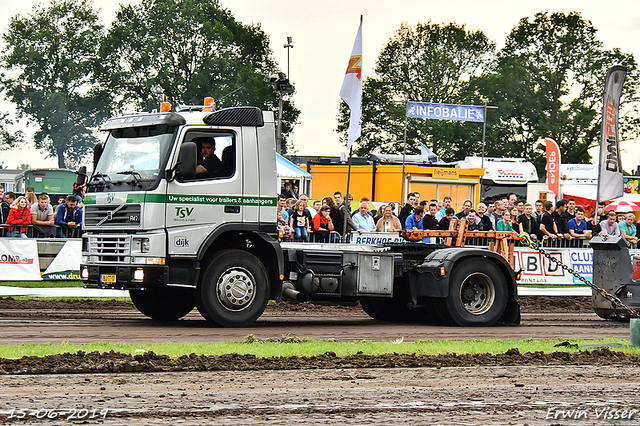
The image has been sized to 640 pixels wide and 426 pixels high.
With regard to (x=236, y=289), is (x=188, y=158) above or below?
above

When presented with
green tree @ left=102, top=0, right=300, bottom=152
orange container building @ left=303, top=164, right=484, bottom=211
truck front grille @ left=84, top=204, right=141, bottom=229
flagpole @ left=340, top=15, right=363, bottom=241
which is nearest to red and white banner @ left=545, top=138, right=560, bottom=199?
orange container building @ left=303, top=164, right=484, bottom=211

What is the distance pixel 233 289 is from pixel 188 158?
195cm

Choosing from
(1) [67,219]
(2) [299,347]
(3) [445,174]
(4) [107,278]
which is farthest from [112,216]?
(3) [445,174]

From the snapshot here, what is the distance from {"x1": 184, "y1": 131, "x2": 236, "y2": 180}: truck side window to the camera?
12664mm

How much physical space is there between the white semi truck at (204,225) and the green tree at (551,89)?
191 feet

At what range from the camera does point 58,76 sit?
68562mm

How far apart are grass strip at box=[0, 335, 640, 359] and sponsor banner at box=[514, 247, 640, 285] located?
393 inches

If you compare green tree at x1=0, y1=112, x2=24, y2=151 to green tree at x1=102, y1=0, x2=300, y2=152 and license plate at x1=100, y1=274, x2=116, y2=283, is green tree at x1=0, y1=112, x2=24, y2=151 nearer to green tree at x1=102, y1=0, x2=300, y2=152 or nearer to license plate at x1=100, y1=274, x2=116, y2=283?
green tree at x1=102, y1=0, x2=300, y2=152

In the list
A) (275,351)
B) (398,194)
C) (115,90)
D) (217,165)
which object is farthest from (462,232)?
(115,90)

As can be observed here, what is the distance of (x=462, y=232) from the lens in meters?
14.9

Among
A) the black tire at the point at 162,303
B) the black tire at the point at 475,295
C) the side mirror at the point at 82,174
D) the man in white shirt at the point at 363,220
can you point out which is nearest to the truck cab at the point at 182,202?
the side mirror at the point at 82,174

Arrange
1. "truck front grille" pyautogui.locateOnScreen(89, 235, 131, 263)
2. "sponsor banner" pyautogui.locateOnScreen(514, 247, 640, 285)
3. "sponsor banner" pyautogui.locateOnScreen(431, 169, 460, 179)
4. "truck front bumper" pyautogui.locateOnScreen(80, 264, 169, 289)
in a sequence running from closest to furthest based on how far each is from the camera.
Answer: "truck front bumper" pyautogui.locateOnScreen(80, 264, 169, 289) → "truck front grille" pyautogui.locateOnScreen(89, 235, 131, 263) → "sponsor banner" pyautogui.locateOnScreen(514, 247, 640, 285) → "sponsor banner" pyautogui.locateOnScreen(431, 169, 460, 179)

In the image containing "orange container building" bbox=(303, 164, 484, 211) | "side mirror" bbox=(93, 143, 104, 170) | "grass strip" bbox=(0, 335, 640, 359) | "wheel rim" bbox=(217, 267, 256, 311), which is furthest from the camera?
"orange container building" bbox=(303, 164, 484, 211)

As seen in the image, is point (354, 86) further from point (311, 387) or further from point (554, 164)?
point (554, 164)
